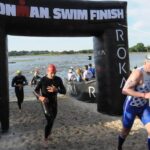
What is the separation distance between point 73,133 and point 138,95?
12.5 feet

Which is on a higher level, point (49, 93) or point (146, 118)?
point (49, 93)

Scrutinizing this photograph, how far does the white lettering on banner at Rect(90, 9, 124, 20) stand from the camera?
37.7ft

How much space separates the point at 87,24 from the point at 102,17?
0.50 m

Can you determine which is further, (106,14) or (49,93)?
(106,14)

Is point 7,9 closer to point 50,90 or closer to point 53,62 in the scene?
point 50,90

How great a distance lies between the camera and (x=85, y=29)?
11.5 metres

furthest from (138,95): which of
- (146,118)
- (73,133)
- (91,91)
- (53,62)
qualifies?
(53,62)

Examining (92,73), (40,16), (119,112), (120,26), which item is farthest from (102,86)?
(92,73)

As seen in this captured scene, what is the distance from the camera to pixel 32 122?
38.0 ft

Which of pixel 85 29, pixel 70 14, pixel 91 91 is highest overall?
pixel 70 14

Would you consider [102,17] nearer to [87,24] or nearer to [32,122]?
[87,24]

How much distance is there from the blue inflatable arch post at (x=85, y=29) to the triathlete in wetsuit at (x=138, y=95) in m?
4.29

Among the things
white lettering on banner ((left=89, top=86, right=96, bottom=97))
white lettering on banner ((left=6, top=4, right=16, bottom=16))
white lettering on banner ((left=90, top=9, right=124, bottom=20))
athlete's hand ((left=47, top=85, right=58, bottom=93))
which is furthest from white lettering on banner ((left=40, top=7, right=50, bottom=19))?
white lettering on banner ((left=89, top=86, right=96, bottom=97))

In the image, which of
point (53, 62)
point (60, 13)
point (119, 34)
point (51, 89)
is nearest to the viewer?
point (51, 89)
